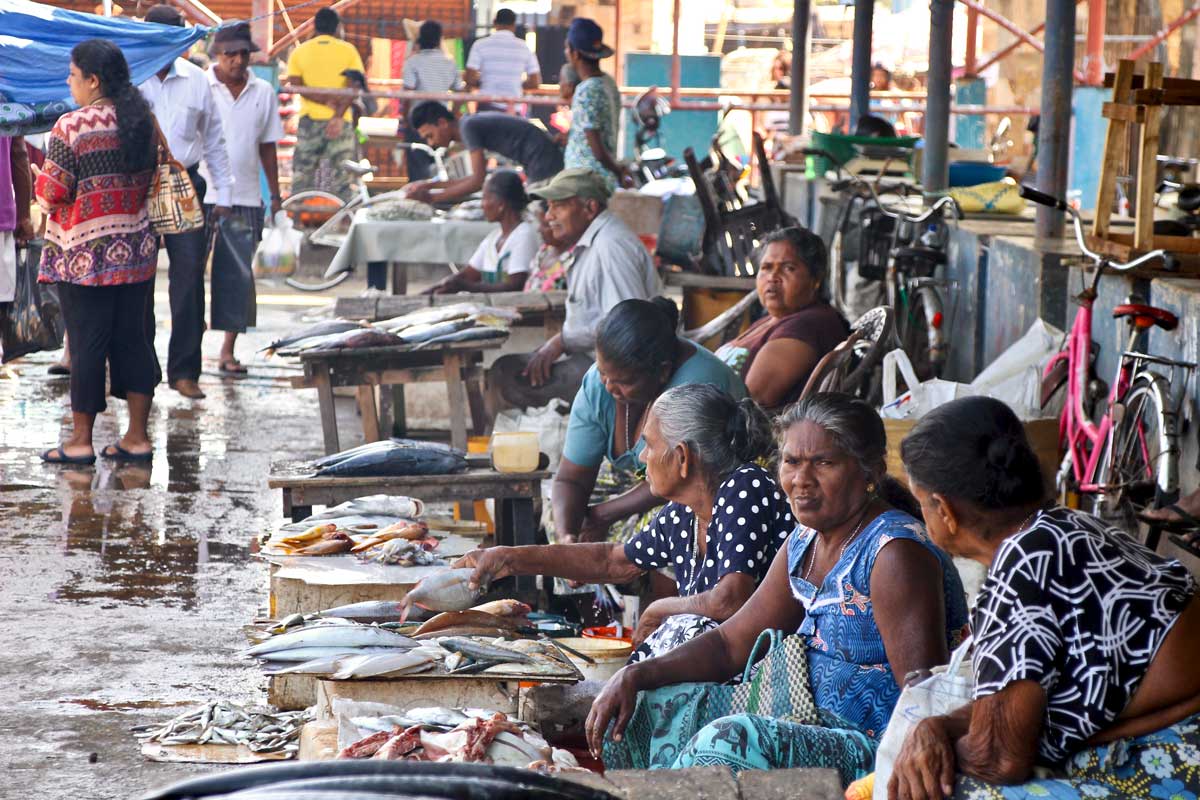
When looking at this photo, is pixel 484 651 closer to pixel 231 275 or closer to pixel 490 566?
pixel 490 566

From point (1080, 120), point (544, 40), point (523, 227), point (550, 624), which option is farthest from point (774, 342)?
point (544, 40)

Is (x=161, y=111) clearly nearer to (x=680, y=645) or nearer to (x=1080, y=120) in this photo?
(x=680, y=645)

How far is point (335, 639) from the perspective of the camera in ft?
13.2

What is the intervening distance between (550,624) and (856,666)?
1.38m

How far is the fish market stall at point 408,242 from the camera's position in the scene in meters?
10.3

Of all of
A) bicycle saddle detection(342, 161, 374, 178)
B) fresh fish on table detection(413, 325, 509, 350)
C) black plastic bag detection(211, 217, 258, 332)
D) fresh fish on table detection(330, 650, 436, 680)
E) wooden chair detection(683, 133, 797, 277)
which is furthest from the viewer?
bicycle saddle detection(342, 161, 374, 178)

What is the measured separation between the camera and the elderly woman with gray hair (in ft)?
12.9

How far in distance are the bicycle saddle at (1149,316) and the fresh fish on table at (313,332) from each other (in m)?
3.54

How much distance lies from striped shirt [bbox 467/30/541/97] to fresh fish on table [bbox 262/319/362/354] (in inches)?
363

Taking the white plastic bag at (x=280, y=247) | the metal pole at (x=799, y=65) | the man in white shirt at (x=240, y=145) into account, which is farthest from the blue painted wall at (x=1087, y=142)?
the man in white shirt at (x=240, y=145)

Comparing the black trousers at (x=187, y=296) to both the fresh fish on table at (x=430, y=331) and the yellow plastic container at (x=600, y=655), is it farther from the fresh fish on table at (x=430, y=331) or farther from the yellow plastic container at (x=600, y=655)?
the yellow plastic container at (x=600, y=655)

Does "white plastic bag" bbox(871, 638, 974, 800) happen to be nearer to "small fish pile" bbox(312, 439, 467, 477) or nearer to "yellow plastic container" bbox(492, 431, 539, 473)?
"yellow plastic container" bbox(492, 431, 539, 473)

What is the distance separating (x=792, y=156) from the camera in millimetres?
15227

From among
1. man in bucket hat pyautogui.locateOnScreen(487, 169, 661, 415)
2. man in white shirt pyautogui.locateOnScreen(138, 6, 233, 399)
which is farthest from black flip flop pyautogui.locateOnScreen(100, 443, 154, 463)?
man in bucket hat pyautogui.locateOnScreen(487, 169, 661, 415)
